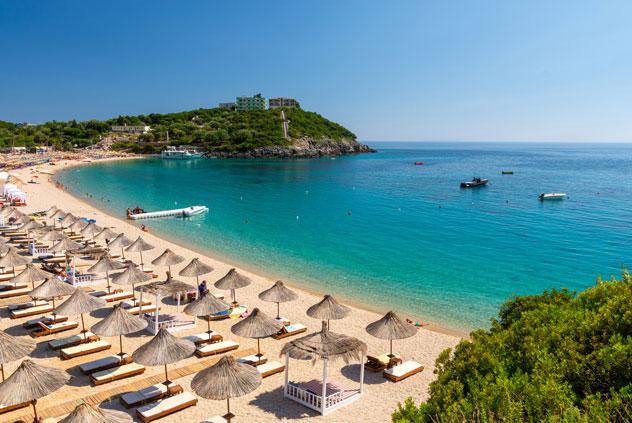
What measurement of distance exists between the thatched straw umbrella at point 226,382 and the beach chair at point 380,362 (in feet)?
16.3

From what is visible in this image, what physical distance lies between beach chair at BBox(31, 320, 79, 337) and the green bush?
48.1 ft

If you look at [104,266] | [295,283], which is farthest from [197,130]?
[104,266]

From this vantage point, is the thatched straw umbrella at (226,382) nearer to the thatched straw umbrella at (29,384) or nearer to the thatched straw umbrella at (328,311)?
the thatched straw umbrella at (29,384)

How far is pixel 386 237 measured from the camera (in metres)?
37.8

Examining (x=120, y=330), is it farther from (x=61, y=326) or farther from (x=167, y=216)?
(x=167, y=216)

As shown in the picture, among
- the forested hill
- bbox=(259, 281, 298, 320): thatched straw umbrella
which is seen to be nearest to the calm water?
bbox=(259, 281, 298, 320): thatched straw umbrella

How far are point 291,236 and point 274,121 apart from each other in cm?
13125

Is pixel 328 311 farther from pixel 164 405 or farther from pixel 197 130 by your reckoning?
pixel 197 130

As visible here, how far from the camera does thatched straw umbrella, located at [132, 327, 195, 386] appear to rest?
11.5 m

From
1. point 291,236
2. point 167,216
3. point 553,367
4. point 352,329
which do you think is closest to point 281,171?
point 167,216

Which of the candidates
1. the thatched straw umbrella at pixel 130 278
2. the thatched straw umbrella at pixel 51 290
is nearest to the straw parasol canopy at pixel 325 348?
the thatched straw umbrella at pixel 130 278

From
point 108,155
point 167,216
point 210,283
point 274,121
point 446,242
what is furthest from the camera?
point 274,121

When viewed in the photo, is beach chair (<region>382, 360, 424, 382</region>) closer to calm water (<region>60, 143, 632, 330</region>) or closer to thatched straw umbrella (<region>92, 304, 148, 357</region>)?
calm water (<region>60, 143, 632, 330</region>)

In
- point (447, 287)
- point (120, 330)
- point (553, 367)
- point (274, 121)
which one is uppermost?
point (274, 121)
